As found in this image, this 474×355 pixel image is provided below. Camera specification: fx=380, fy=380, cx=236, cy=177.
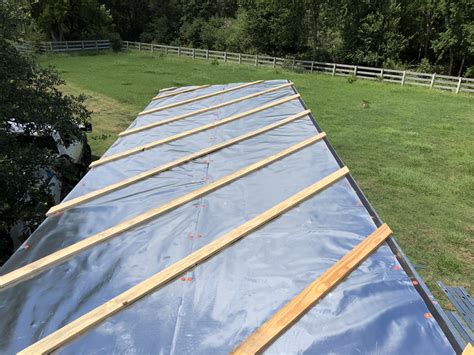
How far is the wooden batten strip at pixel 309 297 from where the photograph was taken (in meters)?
2.14

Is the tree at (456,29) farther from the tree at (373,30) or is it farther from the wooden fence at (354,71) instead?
the wooden fence at (354,71)

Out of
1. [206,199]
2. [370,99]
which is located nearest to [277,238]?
[206,199]

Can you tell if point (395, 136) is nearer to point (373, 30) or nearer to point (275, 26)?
point (373, 30)

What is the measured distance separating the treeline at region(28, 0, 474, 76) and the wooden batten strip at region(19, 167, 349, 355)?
28.0 m

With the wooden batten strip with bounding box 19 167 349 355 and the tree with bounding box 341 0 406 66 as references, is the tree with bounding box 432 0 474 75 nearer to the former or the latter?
the tree with bounding box 341 0 406 66

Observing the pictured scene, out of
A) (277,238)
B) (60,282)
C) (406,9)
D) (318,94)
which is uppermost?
(406,9)

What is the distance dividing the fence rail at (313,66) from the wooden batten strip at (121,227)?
12.3 metres

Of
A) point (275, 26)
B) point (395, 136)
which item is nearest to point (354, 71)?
point (275, 26)

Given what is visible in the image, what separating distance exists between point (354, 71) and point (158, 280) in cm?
2501

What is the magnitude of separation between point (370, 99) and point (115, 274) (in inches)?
700

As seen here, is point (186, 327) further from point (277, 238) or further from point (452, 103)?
point (452, 103)

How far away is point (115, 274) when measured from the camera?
112 inches

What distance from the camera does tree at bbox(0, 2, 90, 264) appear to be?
17.2ft

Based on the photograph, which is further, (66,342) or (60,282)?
(60,282)
